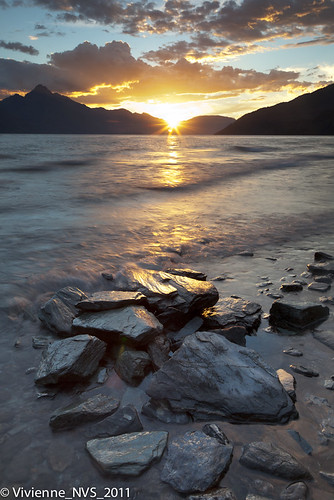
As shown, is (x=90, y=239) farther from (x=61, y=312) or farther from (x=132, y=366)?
(x=132, y=366)

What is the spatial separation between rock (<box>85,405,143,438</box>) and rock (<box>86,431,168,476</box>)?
0.32ft

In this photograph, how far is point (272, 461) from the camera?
230 centimetres

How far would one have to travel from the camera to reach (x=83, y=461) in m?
2.40

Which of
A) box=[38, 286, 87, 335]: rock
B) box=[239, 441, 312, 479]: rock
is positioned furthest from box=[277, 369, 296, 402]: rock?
box=[38, 286, 87, 335]: rock

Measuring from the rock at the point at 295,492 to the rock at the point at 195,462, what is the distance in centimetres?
38

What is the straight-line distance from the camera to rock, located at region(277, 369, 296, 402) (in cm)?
298

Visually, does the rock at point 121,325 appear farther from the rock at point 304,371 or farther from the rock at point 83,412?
the rock at point 304,371

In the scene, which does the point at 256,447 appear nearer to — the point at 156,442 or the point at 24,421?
the point at 156,442

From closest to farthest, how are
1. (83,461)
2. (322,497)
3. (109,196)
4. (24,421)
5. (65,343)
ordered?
(322,497)
(83,461)
(24,421)
(65,343)
(109,196)

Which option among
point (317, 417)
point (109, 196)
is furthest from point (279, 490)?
point (109, 196)

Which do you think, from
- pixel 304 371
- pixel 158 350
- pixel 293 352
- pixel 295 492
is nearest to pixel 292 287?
pixel 293 352

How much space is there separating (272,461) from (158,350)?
149cm

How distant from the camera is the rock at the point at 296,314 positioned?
4.11 metres

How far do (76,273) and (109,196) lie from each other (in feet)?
28.4
